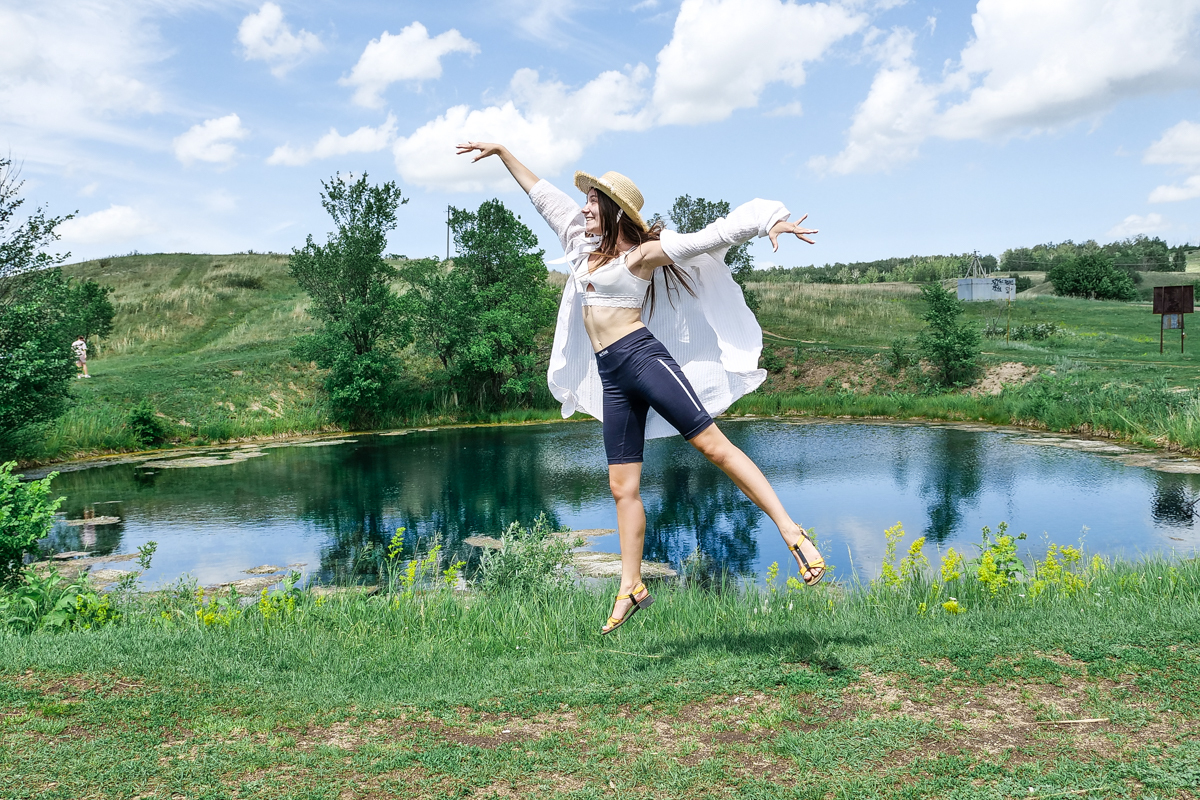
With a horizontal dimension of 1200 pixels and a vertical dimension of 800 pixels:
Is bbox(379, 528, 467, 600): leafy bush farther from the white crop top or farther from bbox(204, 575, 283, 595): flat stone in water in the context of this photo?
the white crop top

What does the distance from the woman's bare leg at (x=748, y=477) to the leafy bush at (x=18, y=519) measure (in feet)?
16.9

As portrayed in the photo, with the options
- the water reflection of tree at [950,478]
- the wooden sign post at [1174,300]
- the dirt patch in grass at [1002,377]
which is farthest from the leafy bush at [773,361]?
the wooden sign post at [1174,300]

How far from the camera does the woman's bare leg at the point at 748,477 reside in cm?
401

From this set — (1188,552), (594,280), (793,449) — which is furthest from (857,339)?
(594,280)

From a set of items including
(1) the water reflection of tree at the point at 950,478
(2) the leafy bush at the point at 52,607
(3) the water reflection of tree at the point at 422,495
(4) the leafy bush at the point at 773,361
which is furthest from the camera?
(4) the leafy bush at the point at 773,361

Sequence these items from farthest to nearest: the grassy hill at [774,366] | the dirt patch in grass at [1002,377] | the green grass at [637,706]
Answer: the dirt patch in grass at [1002,377] < the grassy hill at [774,366] < the green grass at [637,706]

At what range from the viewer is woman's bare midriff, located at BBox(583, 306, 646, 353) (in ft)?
14.4

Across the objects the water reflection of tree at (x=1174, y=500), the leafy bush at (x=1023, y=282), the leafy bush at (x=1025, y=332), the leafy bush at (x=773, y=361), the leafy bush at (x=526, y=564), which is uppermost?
the leafy bush at (x=1023, y=282)

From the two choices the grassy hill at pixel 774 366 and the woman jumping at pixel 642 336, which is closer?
the woman jumping at pixel 642 336

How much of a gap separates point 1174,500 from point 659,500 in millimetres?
7501

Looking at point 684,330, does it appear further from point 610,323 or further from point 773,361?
point 773,361

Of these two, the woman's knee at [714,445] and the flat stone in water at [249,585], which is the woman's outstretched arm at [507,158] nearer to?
the woman's knee at [714,445]

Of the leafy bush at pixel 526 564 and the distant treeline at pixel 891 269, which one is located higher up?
the distant treeline at pixel 891 269

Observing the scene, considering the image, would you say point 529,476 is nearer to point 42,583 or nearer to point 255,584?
point 255,584
